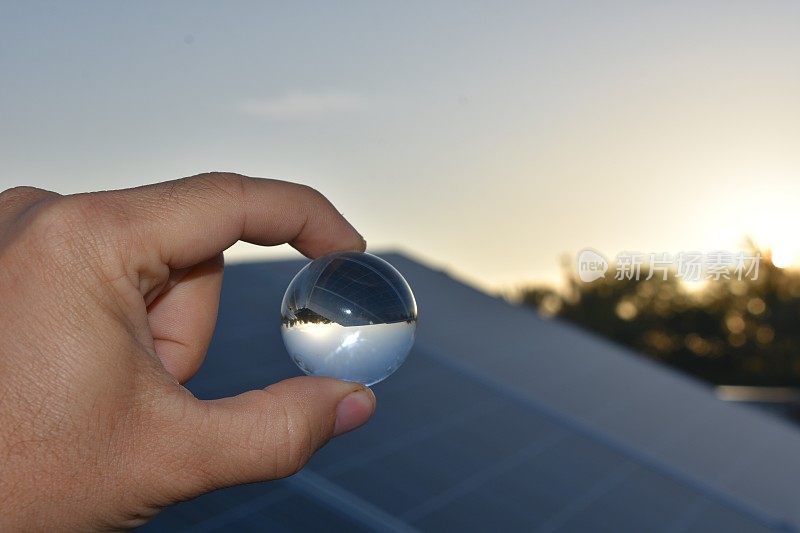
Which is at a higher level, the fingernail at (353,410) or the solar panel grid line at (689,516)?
the fingernail at (353,410)

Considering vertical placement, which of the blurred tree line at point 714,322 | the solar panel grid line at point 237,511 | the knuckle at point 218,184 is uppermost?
the knuckle at point 218,184

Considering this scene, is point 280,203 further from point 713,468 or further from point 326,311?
point 713,468

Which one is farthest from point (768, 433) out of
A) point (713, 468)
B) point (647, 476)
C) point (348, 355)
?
point (348, 355)

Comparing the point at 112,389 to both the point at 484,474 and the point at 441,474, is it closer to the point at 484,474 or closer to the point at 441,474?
the point at 441,474

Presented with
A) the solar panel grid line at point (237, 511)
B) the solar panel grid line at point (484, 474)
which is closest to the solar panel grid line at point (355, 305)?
the solar panel grid line at point (237, 511)

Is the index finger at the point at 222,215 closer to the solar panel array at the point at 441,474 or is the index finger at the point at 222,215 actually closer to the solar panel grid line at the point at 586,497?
the solar panel array at the point at 441,474

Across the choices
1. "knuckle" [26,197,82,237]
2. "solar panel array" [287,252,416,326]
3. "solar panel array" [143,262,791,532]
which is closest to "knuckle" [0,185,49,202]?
"knuckle" [26,197,82,237]
